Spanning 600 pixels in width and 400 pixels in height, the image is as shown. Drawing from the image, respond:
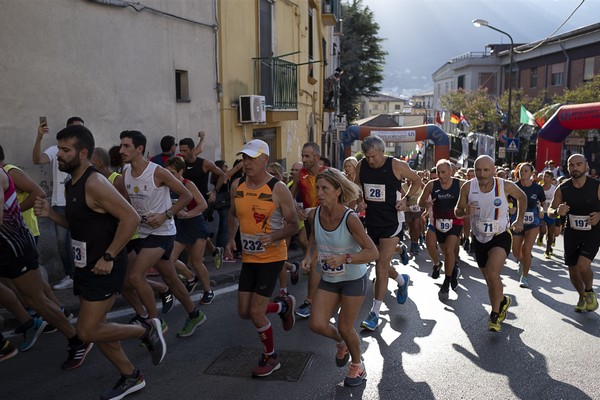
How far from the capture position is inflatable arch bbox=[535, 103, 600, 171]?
18.0 m

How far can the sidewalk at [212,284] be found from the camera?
6145 mm

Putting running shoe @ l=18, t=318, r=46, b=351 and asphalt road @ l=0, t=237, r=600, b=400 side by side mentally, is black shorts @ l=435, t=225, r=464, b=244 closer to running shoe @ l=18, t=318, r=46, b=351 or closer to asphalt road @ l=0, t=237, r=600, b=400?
asphalt road @ l=0, t=237, r=600, b=400

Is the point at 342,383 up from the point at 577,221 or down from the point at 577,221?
down

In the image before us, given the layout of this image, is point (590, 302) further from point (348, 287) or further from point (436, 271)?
point (348, 287)

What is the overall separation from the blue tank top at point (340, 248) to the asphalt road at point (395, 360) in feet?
2.89

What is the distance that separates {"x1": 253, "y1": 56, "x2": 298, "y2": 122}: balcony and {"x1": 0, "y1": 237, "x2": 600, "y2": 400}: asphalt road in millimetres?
8129

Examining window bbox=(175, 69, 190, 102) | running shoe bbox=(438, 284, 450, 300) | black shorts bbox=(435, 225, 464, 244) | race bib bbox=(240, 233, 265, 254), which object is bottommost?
running shoe bbox=(438, 284, 450, 300)

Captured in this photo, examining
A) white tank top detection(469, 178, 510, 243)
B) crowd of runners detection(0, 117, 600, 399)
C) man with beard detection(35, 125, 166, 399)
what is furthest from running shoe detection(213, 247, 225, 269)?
man with beard detection(35, 125, 166, 399)

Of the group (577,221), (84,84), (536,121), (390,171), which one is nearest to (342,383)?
(390,171)

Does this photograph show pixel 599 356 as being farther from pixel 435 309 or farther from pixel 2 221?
pixel 2 221

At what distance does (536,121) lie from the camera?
25.3 metres

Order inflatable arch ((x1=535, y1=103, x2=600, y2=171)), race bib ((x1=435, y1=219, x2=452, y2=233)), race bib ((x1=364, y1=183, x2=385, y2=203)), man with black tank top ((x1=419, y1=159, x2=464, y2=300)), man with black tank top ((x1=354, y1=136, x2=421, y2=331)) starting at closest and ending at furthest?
man with black tank top ((x1=354, y1=136, x2=421, y2=331)) < race bib ((x1=364, y1=183, x2=385, y2=203)) < man with black tank top ((x1=419, y1=159, x2=464, y2=300)) < race bib ((x1=435, y1=219, x2=452, y2=233)) < inflatable arch ((x1=535, y1=103, x2=600, y2=171))

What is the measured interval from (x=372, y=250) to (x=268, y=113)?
10.6m

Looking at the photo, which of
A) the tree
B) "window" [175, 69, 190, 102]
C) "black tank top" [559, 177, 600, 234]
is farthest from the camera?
the tree
